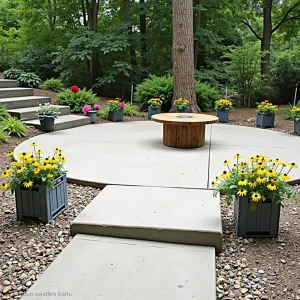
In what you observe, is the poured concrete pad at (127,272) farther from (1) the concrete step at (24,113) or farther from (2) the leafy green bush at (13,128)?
(1) the concrete step at (24,113)

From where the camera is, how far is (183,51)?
27.6 ft

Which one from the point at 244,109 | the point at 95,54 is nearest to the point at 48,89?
the point at 95,54

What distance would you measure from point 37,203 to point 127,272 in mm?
1043

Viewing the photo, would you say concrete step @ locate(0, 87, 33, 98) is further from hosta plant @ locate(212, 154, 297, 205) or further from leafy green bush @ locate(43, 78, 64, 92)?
hosta plant @ locate(212, 154, 297, 205)

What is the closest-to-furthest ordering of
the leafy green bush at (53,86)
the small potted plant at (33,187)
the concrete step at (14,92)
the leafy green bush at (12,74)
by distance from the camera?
the small potted plant at (33,187)
the concrete step at (14,92)
the leafy green bush at (12,74)
the leafy green bush at (53,86)

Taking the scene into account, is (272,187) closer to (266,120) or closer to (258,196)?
(258,196)

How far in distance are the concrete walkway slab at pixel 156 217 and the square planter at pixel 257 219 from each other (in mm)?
173

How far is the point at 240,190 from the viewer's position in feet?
7.98

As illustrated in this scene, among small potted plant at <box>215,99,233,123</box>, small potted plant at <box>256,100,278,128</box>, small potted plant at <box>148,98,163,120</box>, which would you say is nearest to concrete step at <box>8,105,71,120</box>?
small potted plant at <box>148,98,163,120</box>

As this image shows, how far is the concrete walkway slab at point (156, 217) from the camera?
2396mm

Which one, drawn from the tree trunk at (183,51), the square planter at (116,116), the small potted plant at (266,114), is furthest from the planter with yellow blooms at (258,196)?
the tree trunk at (183,51)

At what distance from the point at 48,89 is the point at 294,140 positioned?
24.0 ft

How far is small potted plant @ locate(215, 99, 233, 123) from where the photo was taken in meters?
7.86

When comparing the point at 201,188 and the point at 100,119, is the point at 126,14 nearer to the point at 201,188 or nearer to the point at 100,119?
the point at 100,119
